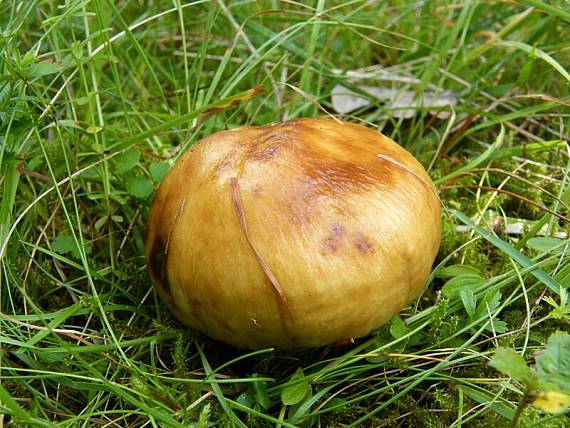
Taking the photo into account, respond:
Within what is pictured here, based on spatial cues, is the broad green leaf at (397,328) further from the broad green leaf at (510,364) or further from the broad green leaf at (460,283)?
the broad green leaf at (510,364)

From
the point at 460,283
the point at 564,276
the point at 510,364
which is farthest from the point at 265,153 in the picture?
the point at 564,276

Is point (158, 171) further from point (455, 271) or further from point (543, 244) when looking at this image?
point (543, 244)

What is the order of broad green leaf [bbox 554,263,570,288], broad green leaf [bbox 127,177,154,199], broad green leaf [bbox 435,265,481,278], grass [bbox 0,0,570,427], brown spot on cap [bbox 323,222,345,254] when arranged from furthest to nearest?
broad green leaf [bbox 127,177,154,199], broad green leaf [bbox 435,265,481,278], broad green leaf [bbox 554,263,570,288], grass [bbox 0,0,570,427], brown spot on cap [bbox 323,222,345,254]

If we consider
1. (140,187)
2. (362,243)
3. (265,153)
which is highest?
(265,153)

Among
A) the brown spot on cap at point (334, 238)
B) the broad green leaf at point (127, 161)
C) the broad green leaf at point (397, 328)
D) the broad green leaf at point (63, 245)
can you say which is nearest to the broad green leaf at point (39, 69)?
the broad green leaf at point (127, 161)

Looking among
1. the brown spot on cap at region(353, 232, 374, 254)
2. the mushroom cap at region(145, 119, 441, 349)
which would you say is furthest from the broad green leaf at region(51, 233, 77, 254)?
the brown spot on cap at region(353, 232, 374, 254)

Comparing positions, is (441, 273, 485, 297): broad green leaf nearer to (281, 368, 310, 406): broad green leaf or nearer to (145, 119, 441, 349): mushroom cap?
(145, 119, 441, 349): mushroom cap

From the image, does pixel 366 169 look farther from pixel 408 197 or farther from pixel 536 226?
pixel 536 226
